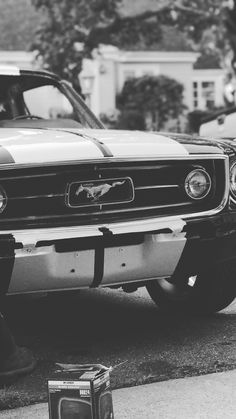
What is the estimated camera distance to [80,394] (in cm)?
297

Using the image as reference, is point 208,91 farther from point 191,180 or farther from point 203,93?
point 191,180

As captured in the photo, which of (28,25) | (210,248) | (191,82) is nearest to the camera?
(210,248)

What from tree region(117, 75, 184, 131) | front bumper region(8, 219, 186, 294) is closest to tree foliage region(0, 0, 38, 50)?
tree region(117, 75, 184, 131)

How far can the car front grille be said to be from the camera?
3.87m

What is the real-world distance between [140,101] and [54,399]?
28.7 meters

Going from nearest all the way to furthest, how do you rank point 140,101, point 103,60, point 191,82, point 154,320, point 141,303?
point 154,320 < point 141,303 < point 140,101 < point 103,60 < point 191,82

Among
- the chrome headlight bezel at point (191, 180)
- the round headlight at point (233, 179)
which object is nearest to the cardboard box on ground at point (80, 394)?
the chrome headlight bezel at point (191, 180)

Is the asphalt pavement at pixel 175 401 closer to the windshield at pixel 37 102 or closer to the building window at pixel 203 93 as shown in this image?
the windshield at pixel 37 102

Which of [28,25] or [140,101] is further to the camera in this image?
[28,25]

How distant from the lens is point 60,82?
594cm

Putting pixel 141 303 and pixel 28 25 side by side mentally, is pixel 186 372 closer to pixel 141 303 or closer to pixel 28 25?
pixel 141 303

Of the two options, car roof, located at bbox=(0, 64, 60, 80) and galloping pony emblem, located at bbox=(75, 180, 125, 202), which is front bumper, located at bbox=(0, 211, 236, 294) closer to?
galloping pony emblem, located at bbox=(75, 180, 125, 202)

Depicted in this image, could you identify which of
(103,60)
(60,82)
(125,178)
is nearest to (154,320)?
(125,178)

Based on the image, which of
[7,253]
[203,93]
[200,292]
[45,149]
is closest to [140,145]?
[45,149]
